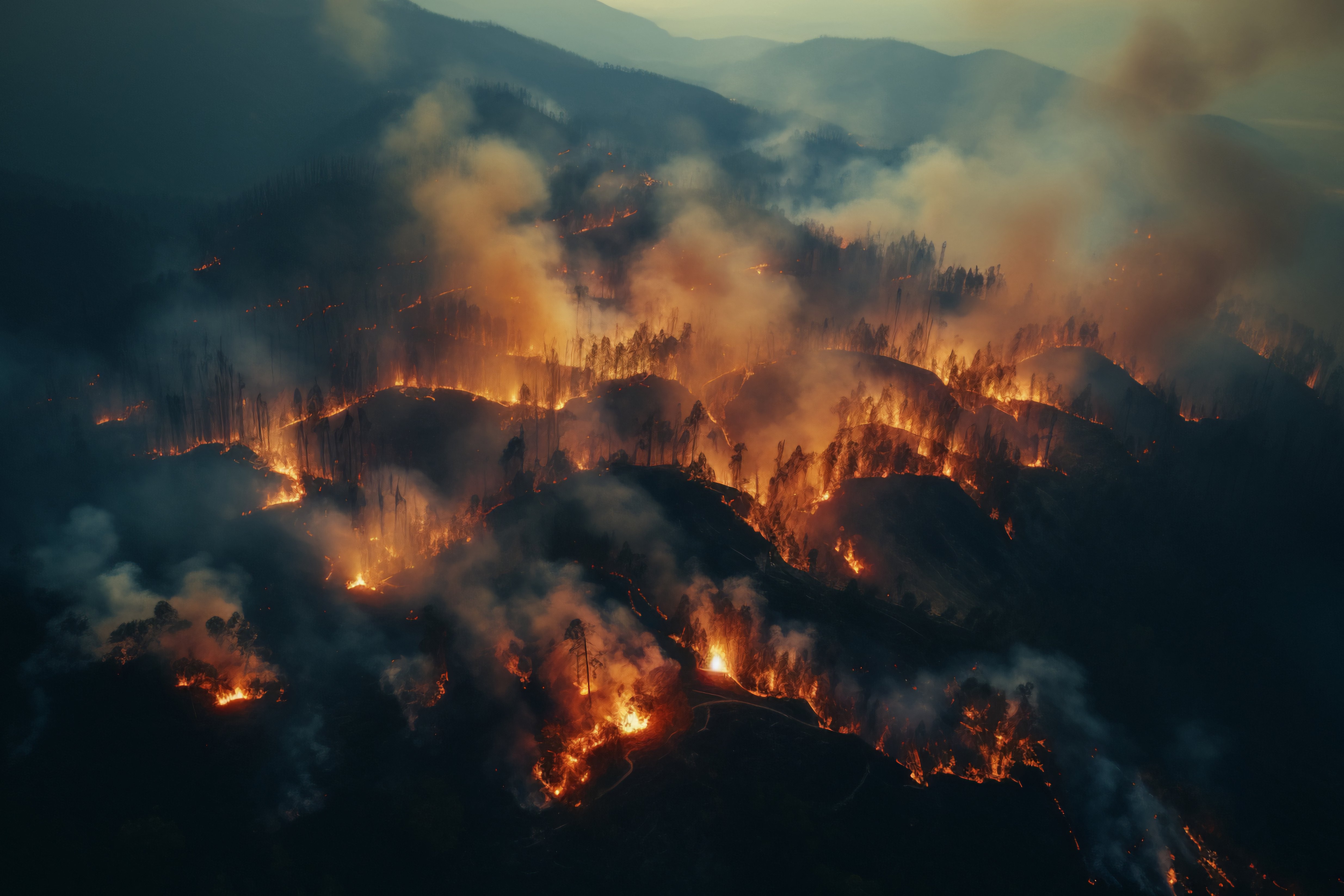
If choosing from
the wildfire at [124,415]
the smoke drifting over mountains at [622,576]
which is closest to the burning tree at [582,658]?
the smoke drifting over mountains at [622,576]

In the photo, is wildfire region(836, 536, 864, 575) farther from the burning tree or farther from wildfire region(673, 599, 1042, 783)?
the burning tree

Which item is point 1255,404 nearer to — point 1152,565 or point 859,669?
point 1152,565

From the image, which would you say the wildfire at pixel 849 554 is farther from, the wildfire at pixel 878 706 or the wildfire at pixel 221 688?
the wildfire at pixel 221 688

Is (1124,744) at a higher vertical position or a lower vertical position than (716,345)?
lower

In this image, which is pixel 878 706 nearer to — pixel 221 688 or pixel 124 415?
pixel 221 688

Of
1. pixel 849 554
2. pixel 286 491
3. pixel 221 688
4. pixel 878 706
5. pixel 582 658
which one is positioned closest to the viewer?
pixel 221 688

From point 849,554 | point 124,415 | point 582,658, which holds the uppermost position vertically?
point 582,658

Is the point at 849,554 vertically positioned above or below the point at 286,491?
below

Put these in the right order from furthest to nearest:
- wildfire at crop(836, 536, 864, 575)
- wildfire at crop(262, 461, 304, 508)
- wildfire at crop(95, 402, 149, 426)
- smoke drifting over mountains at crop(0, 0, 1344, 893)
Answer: wildfire at crop(95, 402, 149, 426) → wildfire at crop(836, 536, 864, 575) → wildfire at crop(262, 461, 304, 508) → smoke drifting over mountains at crop(0, 0, 1344, 893)

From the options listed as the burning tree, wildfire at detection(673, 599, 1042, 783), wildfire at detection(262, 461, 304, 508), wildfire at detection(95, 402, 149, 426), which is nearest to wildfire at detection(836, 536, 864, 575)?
wildfire at detection(673, 599, 1042, 783)

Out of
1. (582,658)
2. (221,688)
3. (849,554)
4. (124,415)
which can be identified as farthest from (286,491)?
(849,554)

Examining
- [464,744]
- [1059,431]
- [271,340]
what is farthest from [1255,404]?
[271,340]
